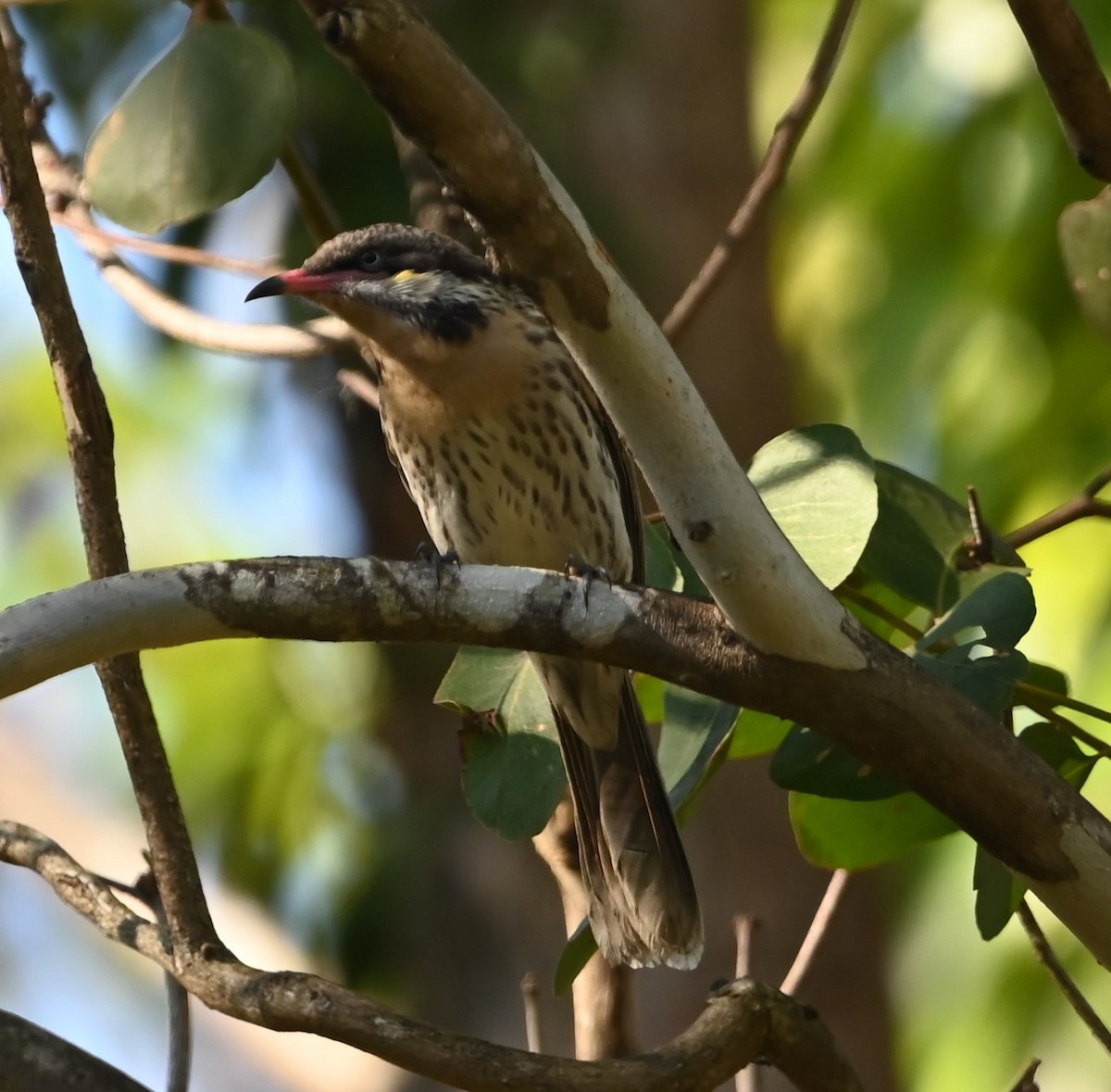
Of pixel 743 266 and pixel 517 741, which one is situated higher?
pixel 743 266

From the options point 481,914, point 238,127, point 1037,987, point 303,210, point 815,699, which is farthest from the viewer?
point 481,914

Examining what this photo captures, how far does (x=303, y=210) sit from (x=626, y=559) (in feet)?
2.87

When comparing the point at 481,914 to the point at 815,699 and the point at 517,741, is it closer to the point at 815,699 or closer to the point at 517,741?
the point at 517,741

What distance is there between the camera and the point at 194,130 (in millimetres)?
1982

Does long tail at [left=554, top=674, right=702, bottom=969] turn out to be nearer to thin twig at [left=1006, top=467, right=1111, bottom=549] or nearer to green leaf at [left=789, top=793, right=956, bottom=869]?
green leaf at [left=789, top=793, right=956, bottom=869]

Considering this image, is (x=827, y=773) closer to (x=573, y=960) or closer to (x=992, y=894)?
(x=992, y=894)

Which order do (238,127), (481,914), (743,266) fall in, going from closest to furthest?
(238,127)
(481,914)
(743,266)

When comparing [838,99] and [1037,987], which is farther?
[838,99]

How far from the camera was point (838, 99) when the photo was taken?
4887 mm

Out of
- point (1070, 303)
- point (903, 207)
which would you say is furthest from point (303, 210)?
point (903, 207)

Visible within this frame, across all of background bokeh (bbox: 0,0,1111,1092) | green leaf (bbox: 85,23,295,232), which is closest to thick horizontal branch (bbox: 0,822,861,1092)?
green leaf (bbox: 85,23,295,232)

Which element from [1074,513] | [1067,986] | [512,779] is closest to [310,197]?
[512,779]

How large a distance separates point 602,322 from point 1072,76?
848 millimetres

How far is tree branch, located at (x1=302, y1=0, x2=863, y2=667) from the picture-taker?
123cm
